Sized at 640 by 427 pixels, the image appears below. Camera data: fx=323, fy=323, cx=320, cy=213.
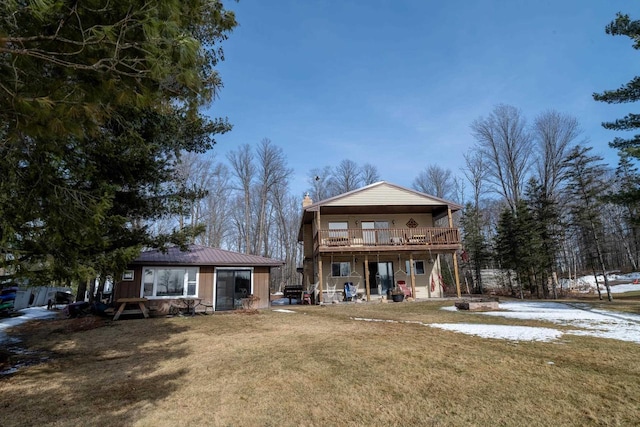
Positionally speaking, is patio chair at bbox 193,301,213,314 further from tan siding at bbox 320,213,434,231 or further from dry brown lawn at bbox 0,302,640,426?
tan siding at bbox 320,213,434,231

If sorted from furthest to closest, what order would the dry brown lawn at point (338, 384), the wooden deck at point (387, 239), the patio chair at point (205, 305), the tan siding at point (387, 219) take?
the tan siding at point (387, 219), the wooden deck at point (387, 239), the patio chair at point (205, 305), the dry brown lawn at point (338, 384)

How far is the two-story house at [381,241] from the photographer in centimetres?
1711

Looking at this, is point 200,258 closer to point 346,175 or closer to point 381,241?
point 381,241

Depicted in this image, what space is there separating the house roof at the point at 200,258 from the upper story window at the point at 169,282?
454 mm

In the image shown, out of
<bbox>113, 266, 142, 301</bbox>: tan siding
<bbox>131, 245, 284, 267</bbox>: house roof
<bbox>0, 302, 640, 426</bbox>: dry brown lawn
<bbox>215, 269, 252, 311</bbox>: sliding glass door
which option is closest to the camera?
<bbox>0, 302, 640, 426</bbox>: dry brown lawn

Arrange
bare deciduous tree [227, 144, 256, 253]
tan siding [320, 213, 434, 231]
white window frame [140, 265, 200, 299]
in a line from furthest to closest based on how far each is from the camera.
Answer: bare deciduous tree [227, 144, 256, 253] → tan siding [320, 213, 434, 231] → white window frame [140, 265, 200, 299]

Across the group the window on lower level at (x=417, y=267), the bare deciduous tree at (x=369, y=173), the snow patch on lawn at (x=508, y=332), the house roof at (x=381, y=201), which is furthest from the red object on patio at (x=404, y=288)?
the bare deciduous tree at (x=369, y=173)

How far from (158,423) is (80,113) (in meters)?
2.96

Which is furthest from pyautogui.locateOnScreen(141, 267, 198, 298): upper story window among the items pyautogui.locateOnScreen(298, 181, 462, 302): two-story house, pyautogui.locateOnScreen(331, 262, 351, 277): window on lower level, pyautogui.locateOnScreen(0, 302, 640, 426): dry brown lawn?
pyautogui.locateOnScreen(331, 262, 351, 277): window on lower level

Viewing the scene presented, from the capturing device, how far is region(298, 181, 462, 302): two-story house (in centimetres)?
1711

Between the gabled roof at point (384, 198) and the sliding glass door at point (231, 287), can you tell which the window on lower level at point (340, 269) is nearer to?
the gabled roof at point (384, 198)

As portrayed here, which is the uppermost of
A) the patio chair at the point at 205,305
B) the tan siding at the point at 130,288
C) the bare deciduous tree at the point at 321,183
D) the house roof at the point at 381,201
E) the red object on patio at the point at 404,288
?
the bare deciduous tree at the point at 321,183

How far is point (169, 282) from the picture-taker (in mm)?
14281

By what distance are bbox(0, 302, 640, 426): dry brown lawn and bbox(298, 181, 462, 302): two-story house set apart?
10.4 meters
